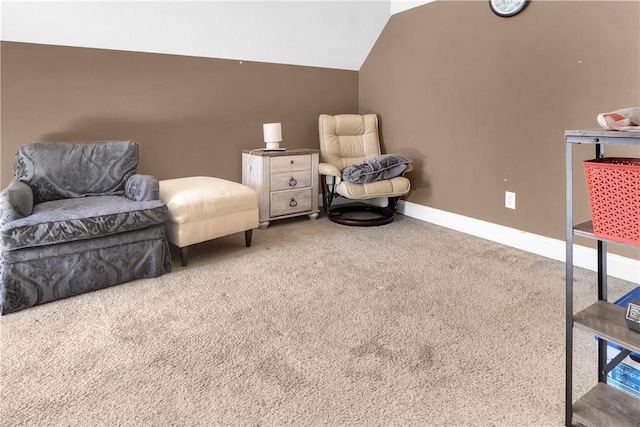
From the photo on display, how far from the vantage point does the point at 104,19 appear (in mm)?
2838

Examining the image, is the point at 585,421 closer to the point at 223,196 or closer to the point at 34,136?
the point at 223,196

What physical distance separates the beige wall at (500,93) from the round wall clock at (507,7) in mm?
43

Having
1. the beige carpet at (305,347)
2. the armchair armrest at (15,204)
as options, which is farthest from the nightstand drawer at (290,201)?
the armchair armrest at (15,204)

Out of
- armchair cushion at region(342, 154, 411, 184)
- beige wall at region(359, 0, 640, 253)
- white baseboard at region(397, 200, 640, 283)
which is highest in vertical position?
beige wall at region(359, 0, 640, 253)

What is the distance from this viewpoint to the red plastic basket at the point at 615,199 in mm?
1097

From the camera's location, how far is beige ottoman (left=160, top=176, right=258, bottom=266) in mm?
2594

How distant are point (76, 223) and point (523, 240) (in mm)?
2904

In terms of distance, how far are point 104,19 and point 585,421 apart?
11.1 feet

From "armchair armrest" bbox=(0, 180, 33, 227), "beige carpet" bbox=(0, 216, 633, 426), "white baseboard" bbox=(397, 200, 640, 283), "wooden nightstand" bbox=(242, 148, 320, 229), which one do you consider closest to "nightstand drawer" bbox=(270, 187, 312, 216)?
"wooden nightstand" bbox=(242, 148, 320, 229)

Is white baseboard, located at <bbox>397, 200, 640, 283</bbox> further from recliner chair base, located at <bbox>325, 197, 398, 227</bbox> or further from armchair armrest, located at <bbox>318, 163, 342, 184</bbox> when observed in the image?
armchair armrest, located at <bbox>318, 163, 342, 184</bbox>

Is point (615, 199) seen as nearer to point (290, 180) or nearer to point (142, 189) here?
point (142, 189)

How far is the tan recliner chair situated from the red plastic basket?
7.73 feet

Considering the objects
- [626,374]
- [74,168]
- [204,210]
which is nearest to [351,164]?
[204,210]

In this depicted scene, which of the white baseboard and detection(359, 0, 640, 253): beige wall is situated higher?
detection(359, 0, 640, 253): beige wall
